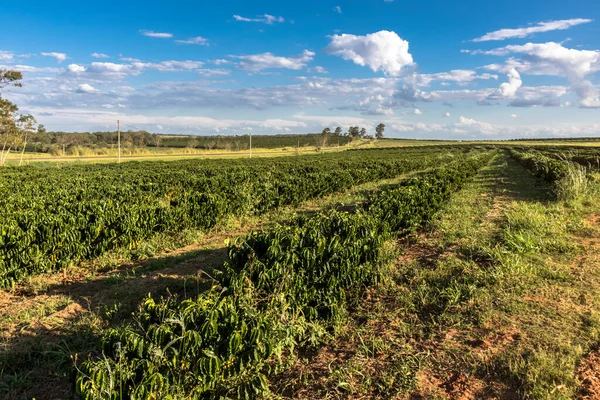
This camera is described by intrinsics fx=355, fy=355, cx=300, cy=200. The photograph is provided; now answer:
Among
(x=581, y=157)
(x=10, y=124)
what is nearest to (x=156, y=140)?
(x=10, y=124)

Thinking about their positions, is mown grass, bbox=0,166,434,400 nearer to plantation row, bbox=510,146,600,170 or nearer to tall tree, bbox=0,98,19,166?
plantation row, bbox=510,146,600,170

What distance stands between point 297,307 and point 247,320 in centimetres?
127

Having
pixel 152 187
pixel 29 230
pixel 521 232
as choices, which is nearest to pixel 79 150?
pixel 152 187

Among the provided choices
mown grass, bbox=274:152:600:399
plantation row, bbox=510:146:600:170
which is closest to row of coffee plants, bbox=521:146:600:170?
plantation row, bbox=510:146:600:170

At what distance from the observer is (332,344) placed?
4539 mm

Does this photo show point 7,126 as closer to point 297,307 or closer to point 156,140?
point 297,307

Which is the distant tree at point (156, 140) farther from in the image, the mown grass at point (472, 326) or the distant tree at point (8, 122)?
the mown grass at point (472, 326)

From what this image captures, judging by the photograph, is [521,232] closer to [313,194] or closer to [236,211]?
[236,211]

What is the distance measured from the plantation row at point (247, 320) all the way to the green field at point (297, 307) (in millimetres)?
18

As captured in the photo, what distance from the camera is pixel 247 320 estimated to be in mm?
3369

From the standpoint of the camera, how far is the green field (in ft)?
10.4

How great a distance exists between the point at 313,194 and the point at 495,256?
998 centimetres

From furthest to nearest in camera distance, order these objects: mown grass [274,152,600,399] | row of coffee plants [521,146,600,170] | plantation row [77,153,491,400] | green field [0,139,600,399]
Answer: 1. row of coffee plants [521,146,600,170]
2. mown grass [274,152,600,399]
3. green field [0,139,600,399]
4. plantation row [77,153,491,400]

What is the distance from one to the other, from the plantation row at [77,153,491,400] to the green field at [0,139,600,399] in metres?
0.02
